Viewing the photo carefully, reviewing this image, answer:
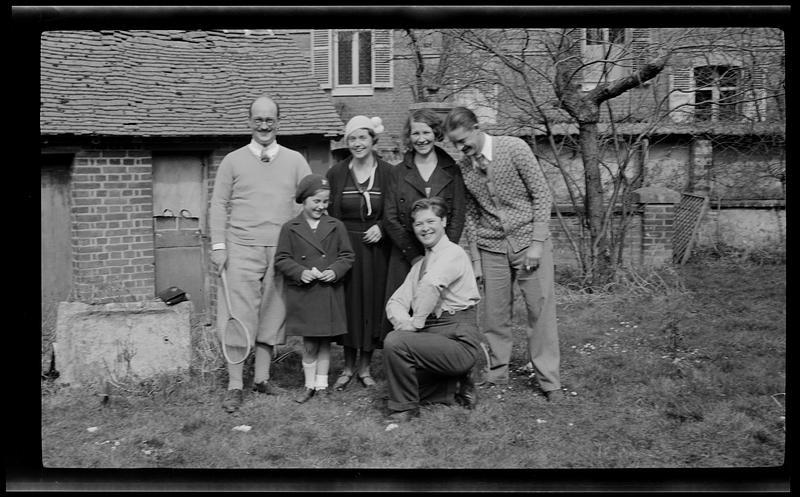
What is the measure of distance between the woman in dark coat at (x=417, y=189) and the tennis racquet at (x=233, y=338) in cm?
103

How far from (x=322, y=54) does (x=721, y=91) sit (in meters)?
9.68

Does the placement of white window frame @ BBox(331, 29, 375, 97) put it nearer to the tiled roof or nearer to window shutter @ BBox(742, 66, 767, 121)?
the tiled roof

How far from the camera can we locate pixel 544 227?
5.18 m

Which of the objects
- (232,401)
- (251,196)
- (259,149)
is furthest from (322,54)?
(232,401)

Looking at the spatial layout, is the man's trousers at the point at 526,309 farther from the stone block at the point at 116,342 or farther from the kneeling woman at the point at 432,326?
the stone block at the point at 116,342

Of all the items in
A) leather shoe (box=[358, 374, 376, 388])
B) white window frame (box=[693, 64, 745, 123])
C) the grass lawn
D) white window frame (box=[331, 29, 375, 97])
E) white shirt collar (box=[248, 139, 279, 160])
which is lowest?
the grass lawn

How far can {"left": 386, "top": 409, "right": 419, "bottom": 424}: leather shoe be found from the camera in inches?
193

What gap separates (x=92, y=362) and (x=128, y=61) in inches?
218

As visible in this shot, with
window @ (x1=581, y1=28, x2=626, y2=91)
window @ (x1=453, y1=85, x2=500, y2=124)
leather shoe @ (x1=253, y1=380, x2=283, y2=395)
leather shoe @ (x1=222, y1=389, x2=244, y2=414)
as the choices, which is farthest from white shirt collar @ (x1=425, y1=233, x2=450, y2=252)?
window @ (x1=453, y1=85, x2=500, y2=124)

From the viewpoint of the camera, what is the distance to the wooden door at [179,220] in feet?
33.7

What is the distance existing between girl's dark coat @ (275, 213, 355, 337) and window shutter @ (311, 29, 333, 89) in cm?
1200

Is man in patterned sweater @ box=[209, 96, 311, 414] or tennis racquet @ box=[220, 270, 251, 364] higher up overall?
man in patterned sweater @ box=[209, 96, 311, 414]
